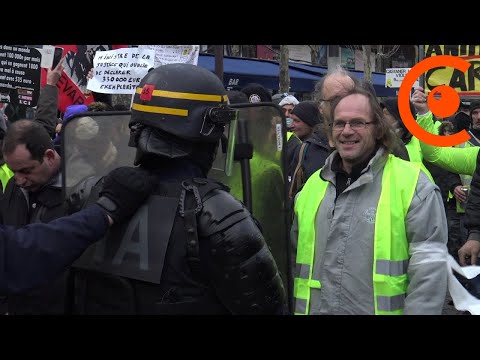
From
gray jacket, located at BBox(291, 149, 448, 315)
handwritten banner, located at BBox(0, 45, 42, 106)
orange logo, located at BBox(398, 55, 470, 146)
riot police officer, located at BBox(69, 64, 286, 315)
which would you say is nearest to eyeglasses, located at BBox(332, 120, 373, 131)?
gray jacket, located at BBox(291, 149, 448, 315)

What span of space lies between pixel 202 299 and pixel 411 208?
1027 mm

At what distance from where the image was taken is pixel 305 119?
6.12m

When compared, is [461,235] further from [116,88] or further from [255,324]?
[255,324]

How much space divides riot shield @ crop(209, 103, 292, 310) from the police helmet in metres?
0.53

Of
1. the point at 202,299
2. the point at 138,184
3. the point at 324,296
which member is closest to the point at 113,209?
the point at 138,184

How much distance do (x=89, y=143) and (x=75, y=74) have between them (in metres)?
6.16

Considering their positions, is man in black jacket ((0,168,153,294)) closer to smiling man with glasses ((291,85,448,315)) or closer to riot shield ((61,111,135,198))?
riot shield ((61,111,135,198))

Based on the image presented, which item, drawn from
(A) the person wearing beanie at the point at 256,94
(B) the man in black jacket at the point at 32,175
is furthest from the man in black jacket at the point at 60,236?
(A) the person wearing beanie at the point at 256,94

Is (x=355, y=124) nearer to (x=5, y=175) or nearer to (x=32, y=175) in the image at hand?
(x=32, y=175)

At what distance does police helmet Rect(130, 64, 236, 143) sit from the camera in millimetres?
2352

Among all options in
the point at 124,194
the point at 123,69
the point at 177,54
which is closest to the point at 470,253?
the point at 124,194

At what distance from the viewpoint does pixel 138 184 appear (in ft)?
7.50

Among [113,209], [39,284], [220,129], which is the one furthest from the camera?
[220,129]

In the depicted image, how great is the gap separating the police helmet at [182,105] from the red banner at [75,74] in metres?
6.39
